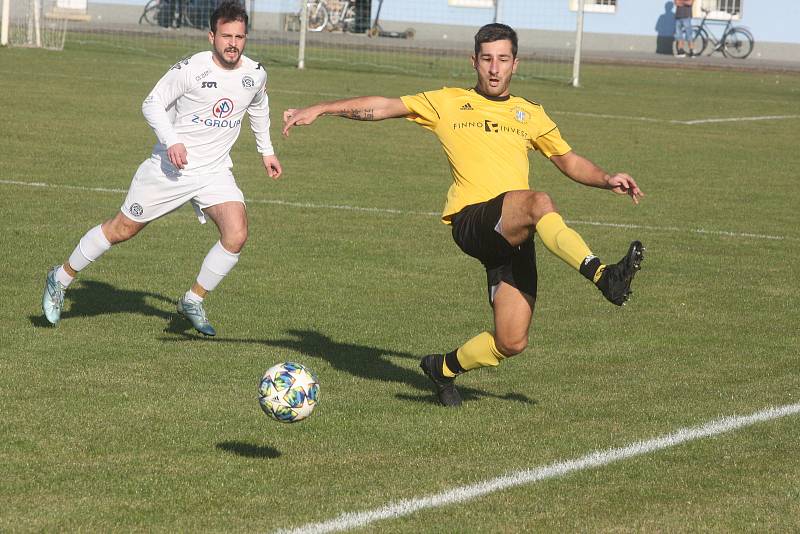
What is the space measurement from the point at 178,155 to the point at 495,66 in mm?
2211

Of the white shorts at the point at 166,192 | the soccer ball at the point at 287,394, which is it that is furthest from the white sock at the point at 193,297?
the soccer ball at the point at 287,394

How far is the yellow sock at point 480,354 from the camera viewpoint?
768 cm

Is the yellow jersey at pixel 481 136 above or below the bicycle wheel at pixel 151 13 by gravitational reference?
above

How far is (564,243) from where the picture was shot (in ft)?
22.5

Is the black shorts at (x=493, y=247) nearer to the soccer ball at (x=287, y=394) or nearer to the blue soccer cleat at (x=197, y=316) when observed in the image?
the soccer ball at (x=287, y=394)

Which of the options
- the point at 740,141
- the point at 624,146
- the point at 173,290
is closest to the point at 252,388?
the point at 173,290

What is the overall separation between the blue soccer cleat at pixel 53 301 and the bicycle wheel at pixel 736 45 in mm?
44755

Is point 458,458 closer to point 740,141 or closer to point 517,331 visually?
point 517,331

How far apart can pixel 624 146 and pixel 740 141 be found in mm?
2633

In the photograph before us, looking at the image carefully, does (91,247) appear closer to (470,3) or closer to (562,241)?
(562,241)

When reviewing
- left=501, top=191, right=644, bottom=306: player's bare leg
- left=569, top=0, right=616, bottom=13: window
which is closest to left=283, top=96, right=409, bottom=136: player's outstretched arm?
left=501, top=191, right=644, bottom=306: player's bare leg

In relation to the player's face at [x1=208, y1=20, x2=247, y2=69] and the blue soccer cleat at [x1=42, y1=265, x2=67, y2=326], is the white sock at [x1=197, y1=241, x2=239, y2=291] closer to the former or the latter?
the blue soccer cleat at [x1=42, y1=265, x2=67, y2=326]

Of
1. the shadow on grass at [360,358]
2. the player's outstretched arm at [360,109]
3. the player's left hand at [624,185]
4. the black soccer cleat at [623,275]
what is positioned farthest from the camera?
the shadow on grass at [360,358]

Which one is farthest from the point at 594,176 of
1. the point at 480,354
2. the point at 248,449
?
the point at 248,449
